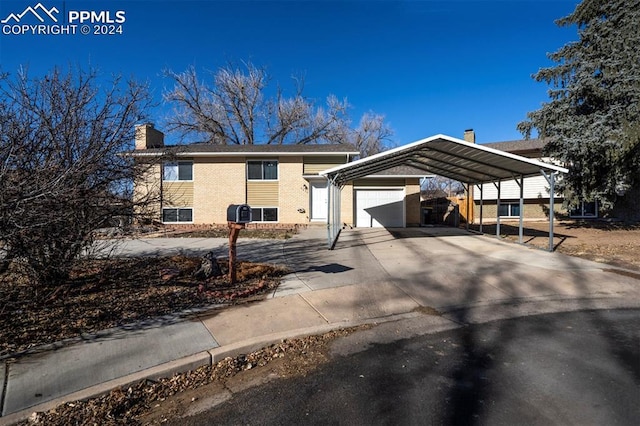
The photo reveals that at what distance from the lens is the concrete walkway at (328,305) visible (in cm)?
338

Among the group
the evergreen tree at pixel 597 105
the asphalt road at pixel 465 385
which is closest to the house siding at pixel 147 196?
the asphalt road at pixel 465 385

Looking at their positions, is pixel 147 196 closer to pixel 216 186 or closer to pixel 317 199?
pixel 216 186

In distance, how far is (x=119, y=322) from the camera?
15.3ft

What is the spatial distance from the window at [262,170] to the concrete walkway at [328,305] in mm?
8513

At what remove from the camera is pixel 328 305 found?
5613 mm

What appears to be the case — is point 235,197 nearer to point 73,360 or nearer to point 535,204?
point 73,360

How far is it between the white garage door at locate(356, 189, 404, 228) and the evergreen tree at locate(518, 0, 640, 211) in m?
7.53

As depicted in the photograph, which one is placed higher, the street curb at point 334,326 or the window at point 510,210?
the window at point 510,210

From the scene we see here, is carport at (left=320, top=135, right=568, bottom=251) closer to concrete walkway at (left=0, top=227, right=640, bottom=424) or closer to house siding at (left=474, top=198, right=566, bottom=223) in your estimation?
concrete walkway at (left=0, top=227, right=640, bottom=424)

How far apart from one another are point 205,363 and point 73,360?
1.30m

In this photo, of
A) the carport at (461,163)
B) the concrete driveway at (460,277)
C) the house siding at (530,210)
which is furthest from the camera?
the house siding at (530,210)

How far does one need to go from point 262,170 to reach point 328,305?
14501mm

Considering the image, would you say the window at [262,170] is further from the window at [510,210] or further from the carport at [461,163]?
the window at [510,210]

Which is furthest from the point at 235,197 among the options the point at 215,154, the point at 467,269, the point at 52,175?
the point at 52,175
